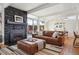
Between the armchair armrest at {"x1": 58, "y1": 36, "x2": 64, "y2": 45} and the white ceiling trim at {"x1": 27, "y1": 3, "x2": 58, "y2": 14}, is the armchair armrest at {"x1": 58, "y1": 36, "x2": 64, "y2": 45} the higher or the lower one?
the lower one

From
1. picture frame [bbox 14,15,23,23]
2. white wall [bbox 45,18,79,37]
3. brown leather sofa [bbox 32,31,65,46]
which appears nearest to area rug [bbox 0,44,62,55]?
brown leather sofa [bbox 32,31,65,46]

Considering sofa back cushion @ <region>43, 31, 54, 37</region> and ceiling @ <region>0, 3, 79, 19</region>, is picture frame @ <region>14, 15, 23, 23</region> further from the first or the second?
sofa back cushion @ <region>43, 31, 54, 37</region>

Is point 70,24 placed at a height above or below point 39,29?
above

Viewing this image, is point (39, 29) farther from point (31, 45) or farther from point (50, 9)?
A: point (50, 9)

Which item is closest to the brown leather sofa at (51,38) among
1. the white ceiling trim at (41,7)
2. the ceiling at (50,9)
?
the ceiling at (50,9)

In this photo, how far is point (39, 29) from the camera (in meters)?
2.32

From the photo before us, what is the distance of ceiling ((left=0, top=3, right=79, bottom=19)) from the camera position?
7.11 feet

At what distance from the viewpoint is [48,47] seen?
226cm

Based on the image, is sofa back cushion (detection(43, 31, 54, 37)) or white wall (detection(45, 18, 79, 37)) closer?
white wall (detection(45, 18, 79, 37))

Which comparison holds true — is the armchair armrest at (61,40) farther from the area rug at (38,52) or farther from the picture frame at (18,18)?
the picture frame at (18,18)

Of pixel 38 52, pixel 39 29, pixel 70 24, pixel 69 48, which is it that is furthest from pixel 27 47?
pixel 70 24

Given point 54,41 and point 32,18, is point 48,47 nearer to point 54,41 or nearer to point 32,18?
point 54,41

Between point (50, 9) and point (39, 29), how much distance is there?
53 cm

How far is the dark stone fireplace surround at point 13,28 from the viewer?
214cm
